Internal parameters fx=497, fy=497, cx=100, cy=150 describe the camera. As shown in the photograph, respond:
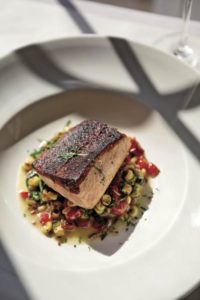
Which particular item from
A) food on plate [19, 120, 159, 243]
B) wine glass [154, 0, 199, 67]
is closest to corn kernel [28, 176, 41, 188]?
food on plate [19, 120, 159, 243]

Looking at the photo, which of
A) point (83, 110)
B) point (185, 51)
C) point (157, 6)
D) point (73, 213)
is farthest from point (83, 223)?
point (157, 6)

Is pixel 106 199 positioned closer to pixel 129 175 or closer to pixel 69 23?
pixel 129 175

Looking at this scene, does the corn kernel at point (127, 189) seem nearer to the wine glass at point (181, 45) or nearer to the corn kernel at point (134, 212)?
the corn kernel at point (134, 212)

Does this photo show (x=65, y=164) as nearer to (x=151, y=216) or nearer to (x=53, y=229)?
(x=53, y=229)

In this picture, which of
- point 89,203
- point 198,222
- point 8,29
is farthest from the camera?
point 8,29

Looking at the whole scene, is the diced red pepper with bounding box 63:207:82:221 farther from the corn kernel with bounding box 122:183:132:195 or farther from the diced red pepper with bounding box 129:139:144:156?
the diced red pepper with bounding box 129:139:144:156

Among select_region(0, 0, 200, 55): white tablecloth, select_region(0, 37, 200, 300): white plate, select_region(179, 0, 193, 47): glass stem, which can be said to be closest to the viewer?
select_region(0, 37, 200, 300): white plate

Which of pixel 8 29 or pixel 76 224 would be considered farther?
pixel 8 29

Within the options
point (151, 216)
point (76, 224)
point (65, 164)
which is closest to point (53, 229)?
point (76, 224)
